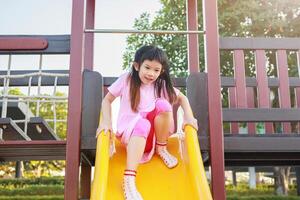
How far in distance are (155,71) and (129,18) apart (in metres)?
11.7

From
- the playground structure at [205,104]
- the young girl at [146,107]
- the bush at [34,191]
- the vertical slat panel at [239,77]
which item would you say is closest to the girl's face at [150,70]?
the young girl at [146,107]

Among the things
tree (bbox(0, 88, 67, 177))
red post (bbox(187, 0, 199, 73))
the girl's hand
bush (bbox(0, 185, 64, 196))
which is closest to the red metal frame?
the girl's hand

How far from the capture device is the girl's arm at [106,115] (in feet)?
9.77

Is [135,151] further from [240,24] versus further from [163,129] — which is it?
[240,24]

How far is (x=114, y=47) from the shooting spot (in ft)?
45.7

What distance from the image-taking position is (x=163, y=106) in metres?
3.08

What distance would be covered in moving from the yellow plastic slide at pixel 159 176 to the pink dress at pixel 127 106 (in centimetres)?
15

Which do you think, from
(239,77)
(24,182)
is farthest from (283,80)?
(24,182)

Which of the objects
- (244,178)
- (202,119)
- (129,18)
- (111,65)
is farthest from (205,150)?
(244,178)

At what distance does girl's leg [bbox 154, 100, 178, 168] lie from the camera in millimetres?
3066

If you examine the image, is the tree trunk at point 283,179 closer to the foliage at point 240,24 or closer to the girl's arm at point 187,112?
the foliage at point 240,24

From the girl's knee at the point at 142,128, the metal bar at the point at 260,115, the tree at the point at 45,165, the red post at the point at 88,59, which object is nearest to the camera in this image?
the girl's knee at the point at 142,128

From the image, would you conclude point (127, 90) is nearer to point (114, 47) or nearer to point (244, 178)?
point (114, 47)

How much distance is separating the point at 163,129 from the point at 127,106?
0.34 m
